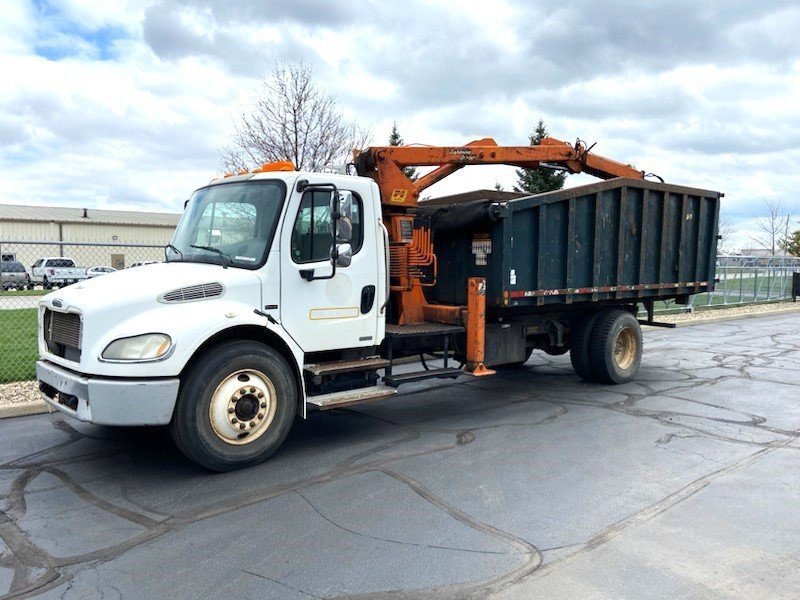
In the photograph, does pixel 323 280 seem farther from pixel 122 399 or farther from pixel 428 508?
pixel 428 508

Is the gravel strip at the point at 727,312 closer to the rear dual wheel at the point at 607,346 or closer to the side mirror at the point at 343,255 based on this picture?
the rear dual wheel at the point at 607,346

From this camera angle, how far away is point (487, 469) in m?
5.38

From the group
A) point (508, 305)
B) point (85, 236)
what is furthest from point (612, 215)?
point (85, 236)

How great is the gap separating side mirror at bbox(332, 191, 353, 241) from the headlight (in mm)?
1853

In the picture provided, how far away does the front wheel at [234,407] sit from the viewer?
5074 millimetres

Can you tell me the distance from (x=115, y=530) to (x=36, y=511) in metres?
0.76

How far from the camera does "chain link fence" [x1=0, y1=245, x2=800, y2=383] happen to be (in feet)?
30.3

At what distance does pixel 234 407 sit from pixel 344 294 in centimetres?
153

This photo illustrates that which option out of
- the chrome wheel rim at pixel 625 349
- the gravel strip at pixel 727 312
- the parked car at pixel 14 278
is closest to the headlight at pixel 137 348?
the chrome wheel rim at pixel 625 349

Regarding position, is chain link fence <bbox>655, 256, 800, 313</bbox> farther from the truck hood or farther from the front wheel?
the truck hood

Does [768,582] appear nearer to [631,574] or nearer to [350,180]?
[631,574]

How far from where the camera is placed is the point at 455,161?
26.0 feet

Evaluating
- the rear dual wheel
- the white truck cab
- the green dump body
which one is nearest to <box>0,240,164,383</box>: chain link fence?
the white truck cab

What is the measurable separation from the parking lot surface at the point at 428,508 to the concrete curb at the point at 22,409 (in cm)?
18
